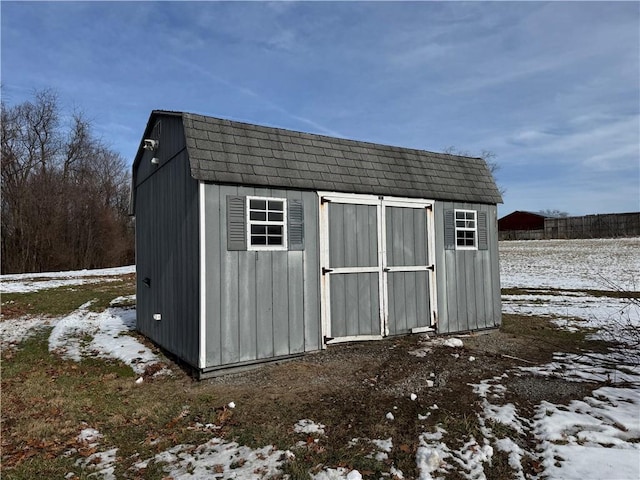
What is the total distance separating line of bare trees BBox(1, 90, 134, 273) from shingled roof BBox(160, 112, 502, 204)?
24.8 meters

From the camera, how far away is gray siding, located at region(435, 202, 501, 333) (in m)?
8.07

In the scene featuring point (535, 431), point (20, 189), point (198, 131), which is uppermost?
point (20, 189)

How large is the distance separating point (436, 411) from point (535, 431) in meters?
0.92

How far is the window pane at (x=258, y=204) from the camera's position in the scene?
20.2 ft

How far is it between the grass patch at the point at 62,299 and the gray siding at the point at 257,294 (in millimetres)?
7725

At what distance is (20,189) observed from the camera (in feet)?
84.4

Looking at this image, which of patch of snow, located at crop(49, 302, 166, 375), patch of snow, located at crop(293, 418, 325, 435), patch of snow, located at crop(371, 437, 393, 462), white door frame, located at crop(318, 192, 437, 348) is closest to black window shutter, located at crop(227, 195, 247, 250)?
white door frame, located at crop(318, 192, 437, 348)

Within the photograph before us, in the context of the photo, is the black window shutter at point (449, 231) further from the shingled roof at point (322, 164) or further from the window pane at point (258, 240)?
the window pane at point (258, 240)

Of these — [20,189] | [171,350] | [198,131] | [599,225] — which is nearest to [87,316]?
[171,350]

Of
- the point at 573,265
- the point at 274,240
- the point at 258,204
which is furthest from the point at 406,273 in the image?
the point at 573,265

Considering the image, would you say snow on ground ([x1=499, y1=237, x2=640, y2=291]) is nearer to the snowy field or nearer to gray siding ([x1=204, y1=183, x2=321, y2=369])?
the snowy field

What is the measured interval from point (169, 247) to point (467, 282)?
5.68 meters

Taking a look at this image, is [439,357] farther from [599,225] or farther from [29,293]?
[599,225]

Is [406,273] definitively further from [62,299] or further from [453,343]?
[62,299]
